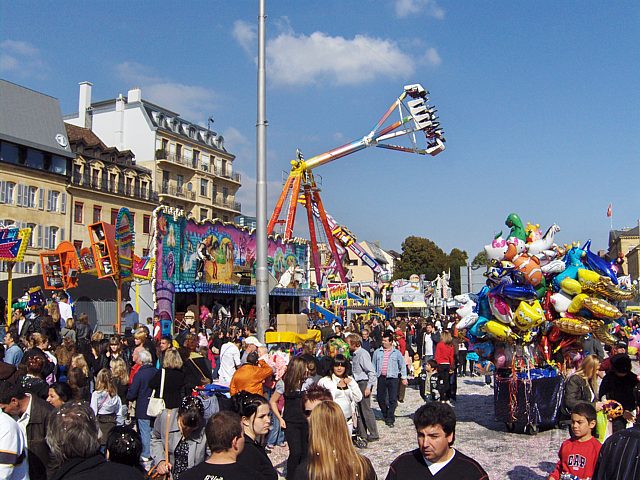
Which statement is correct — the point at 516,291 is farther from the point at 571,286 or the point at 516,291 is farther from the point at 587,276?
the point at 587,276

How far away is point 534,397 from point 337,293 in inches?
1238

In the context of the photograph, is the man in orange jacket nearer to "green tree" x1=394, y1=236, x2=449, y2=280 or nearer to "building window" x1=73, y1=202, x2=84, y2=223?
"building window" x1=73, y1=202, x2=84, y2=223

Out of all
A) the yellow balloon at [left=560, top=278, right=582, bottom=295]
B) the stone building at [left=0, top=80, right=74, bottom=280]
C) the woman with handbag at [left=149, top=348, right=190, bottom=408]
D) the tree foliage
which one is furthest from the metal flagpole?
the tree foliage

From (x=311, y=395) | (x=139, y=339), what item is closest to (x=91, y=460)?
(x=311, y=395)

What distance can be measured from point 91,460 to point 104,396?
4201 mm

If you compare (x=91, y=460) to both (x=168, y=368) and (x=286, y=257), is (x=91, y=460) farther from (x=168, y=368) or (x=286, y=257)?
(x=286, y=257)

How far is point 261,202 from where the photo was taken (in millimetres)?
11820

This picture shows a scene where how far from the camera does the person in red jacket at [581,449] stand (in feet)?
15.8

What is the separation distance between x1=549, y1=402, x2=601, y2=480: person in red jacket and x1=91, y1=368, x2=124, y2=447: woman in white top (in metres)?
4.85

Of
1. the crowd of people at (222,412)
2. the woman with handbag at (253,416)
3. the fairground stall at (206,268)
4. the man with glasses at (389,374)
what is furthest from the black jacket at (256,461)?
the fairground stall at (206,268)

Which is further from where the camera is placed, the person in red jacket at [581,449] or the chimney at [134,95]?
the chimney at [134,95]

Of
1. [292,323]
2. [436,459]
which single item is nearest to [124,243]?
[292,323]

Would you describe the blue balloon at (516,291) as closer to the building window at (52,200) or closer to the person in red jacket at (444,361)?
the person in red jacket at (444,361)

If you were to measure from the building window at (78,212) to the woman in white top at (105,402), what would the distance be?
113 feet
